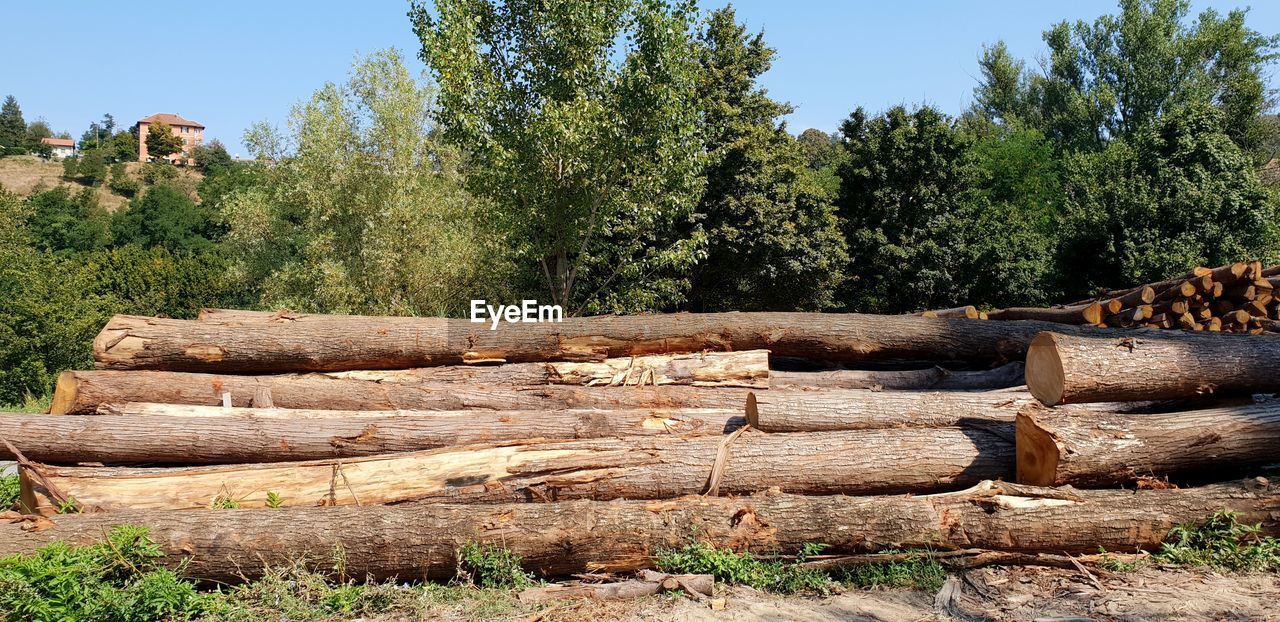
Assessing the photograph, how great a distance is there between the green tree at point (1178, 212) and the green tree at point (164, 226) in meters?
47.2

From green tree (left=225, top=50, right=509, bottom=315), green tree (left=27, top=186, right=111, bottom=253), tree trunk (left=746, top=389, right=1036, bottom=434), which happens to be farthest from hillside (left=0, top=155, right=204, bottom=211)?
tree trunk (left=746, top=389, right=1036, bottom=434)

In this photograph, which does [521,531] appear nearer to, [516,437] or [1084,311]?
[516,437]

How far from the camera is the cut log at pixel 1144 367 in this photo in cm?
574

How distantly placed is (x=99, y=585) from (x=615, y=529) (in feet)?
9.36

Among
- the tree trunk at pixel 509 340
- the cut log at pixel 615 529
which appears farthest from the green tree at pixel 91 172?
the cut log at pixel 615 529

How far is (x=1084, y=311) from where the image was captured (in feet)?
32.6

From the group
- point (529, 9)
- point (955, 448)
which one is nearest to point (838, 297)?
point (529, 9)

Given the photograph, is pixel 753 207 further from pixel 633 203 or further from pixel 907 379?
pixel 907 379

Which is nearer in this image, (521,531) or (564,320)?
(521,531)

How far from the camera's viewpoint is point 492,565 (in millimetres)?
4695

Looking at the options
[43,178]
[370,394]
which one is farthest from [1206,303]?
[43,178]

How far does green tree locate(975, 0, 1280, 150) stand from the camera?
106 ft

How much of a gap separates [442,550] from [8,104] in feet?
383

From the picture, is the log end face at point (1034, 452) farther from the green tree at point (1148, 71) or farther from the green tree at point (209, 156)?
the green tree at point (209, 156)
